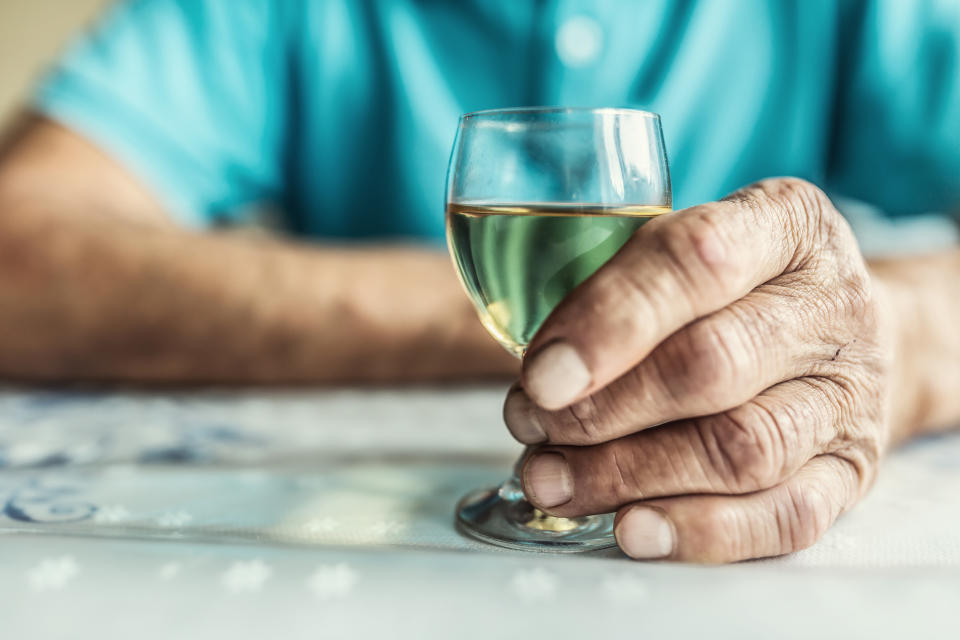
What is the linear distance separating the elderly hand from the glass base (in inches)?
0.6

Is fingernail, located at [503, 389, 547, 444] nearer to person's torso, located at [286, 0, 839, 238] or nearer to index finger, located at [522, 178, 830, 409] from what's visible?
index finger, located at [522, 178, 830, 409]

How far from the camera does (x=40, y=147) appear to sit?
1.11 m

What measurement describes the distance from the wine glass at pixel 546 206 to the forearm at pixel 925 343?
0.29 meters

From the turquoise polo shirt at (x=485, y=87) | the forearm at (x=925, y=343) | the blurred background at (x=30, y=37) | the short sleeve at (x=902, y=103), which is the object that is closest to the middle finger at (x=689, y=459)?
the forearm at (x=925, y=343)

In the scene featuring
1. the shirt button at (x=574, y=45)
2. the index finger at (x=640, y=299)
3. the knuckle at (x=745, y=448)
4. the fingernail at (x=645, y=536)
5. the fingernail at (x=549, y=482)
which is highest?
the shirt button at (x=574, y=45)

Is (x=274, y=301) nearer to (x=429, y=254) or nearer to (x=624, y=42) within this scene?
(x=429, y=254)

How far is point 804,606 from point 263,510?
0.28 meters

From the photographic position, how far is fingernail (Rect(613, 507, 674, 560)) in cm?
37

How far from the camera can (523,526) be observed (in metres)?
0.42

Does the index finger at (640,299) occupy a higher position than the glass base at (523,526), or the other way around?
the index finger at (640,299)

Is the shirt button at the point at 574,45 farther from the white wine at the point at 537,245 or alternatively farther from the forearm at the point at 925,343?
the white wine at the point at 537,245

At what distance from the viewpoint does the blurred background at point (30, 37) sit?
7.33 ft

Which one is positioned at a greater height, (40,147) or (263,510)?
(40,147)

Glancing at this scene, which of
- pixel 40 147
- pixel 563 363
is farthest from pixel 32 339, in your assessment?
pixel 563 363
